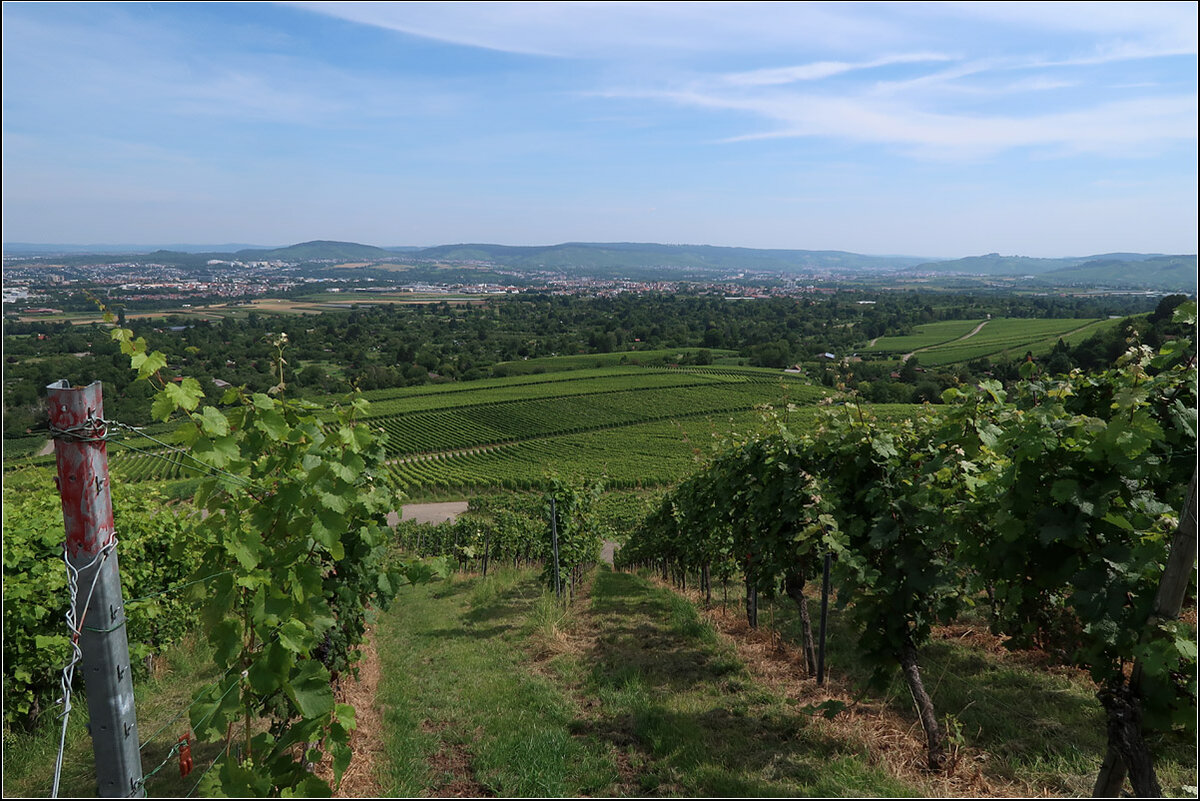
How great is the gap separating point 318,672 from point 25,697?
414cm

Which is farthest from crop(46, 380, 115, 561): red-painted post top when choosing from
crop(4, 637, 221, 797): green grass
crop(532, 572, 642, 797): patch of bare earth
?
crop(532, 572, 642, 797): patch of bare earth

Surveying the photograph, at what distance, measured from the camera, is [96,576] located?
2.26 meters

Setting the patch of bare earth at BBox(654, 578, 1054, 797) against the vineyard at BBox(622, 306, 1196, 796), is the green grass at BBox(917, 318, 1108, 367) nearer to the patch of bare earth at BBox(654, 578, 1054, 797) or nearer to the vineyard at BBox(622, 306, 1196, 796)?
the patch of bare earth at BBox(654, 578, 1054, 797)

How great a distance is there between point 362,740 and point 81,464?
3.95 metres

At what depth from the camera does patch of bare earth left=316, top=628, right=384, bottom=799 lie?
4.49 meters

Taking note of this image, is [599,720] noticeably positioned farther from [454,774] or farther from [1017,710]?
[1017,710]

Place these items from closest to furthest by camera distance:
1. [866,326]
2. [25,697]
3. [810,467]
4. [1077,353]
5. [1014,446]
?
[1014,446]
[25,697]
[810,467]
[1077,353]
[866,326]

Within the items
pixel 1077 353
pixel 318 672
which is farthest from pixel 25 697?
pixel 1077 353

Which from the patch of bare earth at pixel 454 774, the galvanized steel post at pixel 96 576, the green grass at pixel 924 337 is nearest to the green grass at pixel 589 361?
the green grass at pixel 924 337

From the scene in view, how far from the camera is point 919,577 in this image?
4387 mm

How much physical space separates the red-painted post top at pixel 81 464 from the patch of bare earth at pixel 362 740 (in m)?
2.49

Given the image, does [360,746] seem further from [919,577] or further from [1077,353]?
[1077,353]

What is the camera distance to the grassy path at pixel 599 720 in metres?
4.28

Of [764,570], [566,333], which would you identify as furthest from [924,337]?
[764,570]
